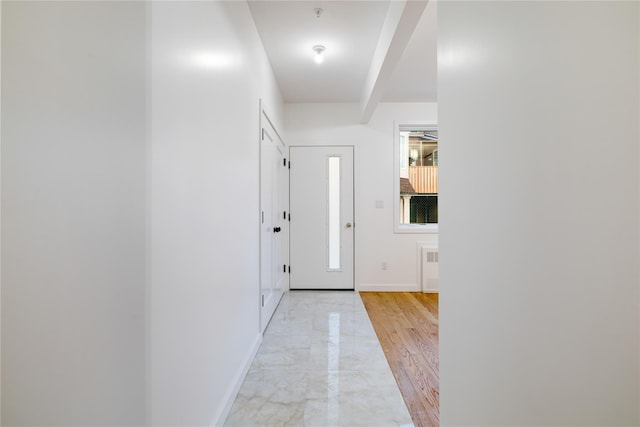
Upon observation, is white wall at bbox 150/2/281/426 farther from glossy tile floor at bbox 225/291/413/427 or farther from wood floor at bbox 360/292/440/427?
wood floor at bbox 360/292/440/427

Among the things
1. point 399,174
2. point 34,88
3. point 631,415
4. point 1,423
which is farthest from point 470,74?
point 399,174

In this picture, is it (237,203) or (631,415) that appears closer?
Result: (631,415)

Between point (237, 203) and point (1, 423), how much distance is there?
139 cm

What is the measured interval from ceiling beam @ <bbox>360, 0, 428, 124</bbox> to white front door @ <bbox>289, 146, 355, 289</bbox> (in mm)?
1131

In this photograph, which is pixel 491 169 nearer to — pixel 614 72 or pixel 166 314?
pixel 614 72

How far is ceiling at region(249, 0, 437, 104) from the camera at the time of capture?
218cm

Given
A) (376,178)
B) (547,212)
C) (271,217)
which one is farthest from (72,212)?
(376,178)

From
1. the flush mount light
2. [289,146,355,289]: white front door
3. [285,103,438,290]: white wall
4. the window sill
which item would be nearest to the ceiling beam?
the flush mount light

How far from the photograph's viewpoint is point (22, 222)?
62cm

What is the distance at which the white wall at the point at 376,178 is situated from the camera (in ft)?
13.6

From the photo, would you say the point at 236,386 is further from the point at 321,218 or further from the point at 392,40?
the point at 321,218

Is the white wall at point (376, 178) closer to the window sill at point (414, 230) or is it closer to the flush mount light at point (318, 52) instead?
the window sill at point (414, 230)

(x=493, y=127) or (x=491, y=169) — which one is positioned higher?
(x=493, y=127)

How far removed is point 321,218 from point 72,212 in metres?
3.52
